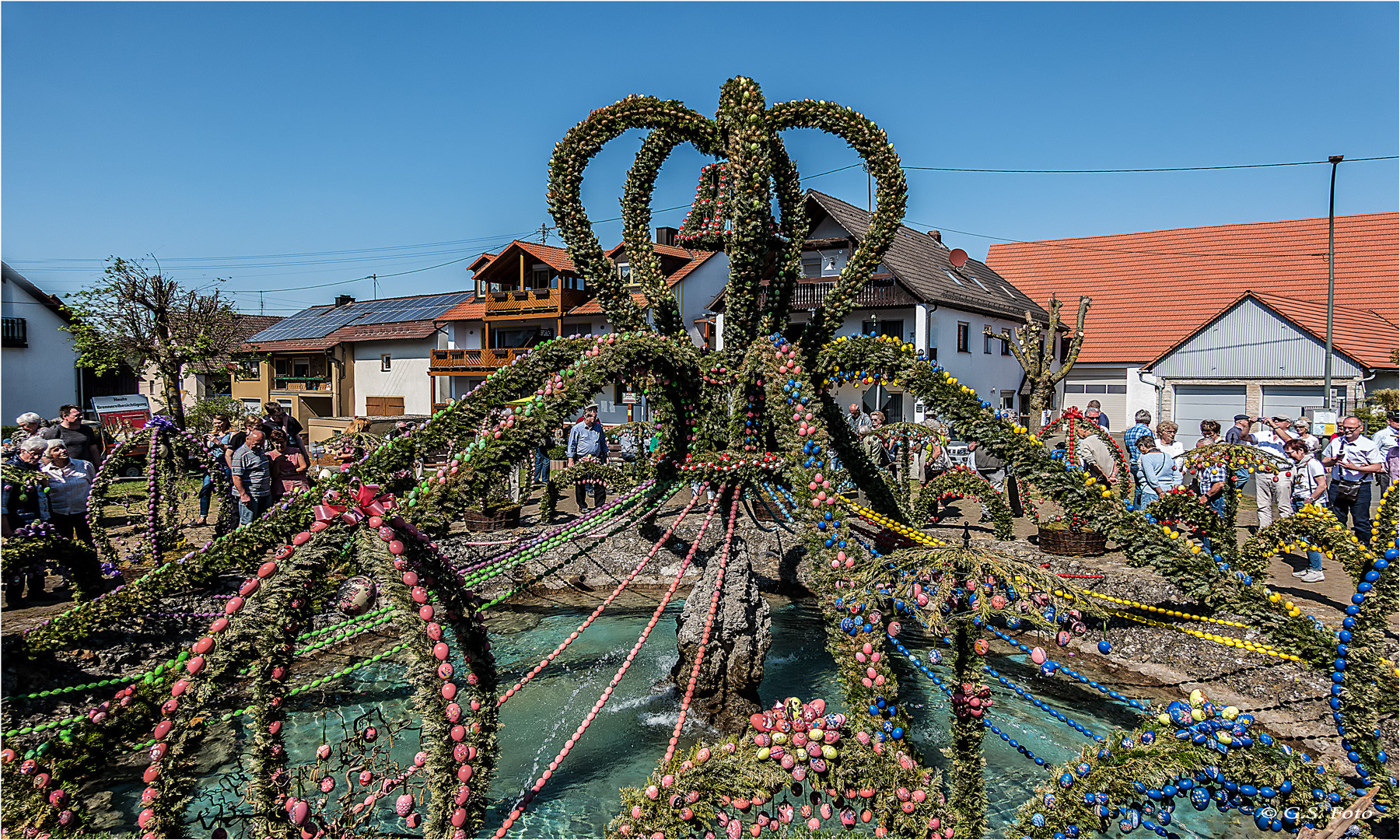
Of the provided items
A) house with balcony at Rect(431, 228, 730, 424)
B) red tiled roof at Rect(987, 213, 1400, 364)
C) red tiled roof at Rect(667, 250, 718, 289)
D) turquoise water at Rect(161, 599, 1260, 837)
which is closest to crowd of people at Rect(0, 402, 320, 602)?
turquoise water at Rect(161, 599, 1260, 837)

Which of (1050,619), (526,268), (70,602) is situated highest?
(526,268)

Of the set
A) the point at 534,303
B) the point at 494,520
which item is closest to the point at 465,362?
the point at 534,303

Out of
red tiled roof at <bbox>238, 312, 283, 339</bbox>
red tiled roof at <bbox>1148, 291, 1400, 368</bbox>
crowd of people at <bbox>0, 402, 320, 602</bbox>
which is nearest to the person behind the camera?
crowd of people at <bbox>0, 402, 320, 602</bbox>

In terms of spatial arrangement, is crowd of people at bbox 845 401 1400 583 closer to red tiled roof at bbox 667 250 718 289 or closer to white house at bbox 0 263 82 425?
red tiled roof at bbox 667 250 718 289

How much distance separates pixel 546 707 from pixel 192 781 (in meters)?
3.81

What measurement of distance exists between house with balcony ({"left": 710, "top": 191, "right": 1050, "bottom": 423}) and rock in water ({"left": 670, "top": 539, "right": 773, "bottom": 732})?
16239mm

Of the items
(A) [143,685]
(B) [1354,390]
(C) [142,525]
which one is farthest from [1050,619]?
(B) [1354,390]

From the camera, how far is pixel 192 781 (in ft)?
11.0

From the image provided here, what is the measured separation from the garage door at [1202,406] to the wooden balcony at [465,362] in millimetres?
24152

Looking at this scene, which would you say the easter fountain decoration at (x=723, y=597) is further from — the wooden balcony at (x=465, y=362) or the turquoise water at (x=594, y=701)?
the wooden balcony at (x=465, y=362)

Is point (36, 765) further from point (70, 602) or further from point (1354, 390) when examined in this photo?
point (1354, 390)

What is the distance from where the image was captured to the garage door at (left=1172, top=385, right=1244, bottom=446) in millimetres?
24188

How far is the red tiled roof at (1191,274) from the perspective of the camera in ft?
98.6

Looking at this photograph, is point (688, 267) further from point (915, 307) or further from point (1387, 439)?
point (1387, 439)
